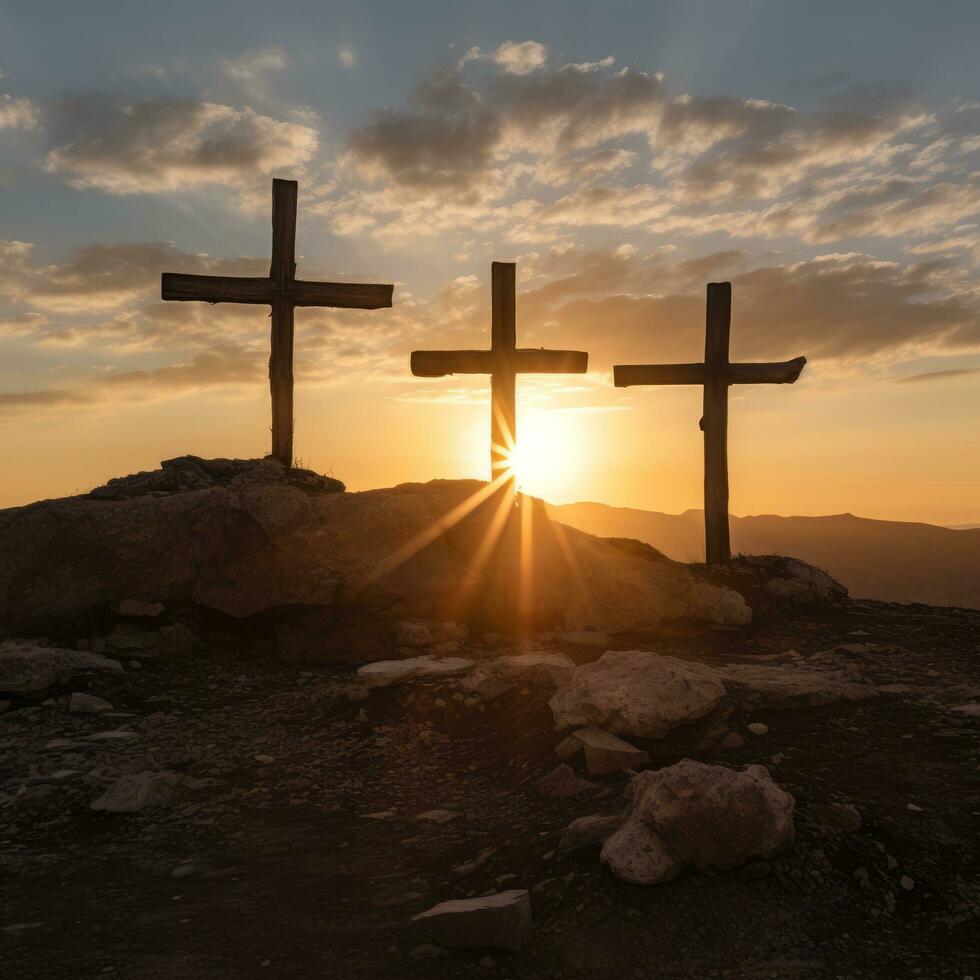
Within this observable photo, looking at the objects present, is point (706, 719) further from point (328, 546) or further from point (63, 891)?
point (328, 546)

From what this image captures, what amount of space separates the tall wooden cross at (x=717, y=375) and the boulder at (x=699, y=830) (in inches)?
339

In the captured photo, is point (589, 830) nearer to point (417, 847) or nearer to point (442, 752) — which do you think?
point (417, 847)

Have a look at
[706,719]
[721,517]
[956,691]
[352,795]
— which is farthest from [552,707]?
[721,517]

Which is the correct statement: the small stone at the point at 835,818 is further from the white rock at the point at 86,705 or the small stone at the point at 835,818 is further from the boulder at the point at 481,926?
the white rock at the point at 86,705

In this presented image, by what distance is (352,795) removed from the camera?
5.84m

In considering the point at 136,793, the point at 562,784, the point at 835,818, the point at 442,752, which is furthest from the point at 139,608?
the point at 835,818

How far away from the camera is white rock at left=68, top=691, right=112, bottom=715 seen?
7.14 meters

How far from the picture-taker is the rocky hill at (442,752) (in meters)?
3.86

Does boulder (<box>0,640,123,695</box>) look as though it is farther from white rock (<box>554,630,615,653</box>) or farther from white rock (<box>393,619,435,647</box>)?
white rock (<box>554,630,615,653</box>)

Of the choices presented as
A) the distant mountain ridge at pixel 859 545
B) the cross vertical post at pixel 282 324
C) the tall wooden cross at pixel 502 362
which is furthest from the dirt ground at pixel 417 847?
the distant mountain ridge at pixel 859 545

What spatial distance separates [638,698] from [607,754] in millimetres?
535

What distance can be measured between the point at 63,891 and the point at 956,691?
6.53 m

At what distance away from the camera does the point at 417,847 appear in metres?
4.90

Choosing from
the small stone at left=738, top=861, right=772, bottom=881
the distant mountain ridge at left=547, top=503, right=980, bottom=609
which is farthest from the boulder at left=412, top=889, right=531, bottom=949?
the distant mountain ridge at left=547, top=503, right=980, bottom=609
